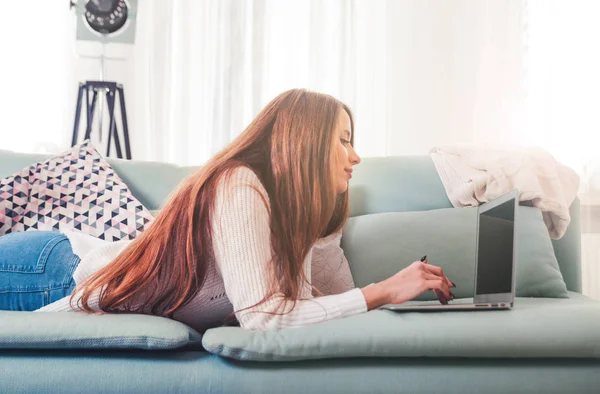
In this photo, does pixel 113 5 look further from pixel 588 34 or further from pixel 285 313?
pixel 285 313

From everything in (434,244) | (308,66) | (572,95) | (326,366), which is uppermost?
(308,66)

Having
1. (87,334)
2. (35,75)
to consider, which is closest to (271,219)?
(87,334)

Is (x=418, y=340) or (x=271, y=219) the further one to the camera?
(x=271, y=219)

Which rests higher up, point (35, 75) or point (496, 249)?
point (35, 75)

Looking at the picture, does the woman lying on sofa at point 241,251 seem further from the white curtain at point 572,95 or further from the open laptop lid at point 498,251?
the white curtain at point 572,95

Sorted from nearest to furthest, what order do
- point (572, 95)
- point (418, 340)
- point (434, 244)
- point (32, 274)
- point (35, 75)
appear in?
1. point (418, 340)
2. point (32, 274)
3. point (434, 244)
4. point (572, 95)
5. point (35, 75)

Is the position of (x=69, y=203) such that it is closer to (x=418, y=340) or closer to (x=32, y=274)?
(x=32, y=274)

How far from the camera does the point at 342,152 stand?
1.50 m

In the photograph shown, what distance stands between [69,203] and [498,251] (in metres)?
1.22

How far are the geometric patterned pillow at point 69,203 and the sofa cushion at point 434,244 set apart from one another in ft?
2.03

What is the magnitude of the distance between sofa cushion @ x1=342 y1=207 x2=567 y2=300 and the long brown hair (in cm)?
46

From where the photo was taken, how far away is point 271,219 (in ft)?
4.21

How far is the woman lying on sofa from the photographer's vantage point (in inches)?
48.1

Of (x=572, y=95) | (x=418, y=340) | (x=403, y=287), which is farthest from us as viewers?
(x=572, y=95)
